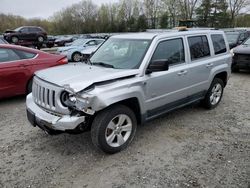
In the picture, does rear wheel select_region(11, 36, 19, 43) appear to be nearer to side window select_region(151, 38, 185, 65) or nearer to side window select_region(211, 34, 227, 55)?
side window select_region(211, 34, 227, 55)

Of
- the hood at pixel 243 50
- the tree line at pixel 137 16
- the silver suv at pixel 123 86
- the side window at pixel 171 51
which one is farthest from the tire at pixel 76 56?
the tree line at pixel 137 16

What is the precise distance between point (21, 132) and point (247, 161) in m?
3.88

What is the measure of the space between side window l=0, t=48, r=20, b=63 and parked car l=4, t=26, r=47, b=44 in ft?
68.2

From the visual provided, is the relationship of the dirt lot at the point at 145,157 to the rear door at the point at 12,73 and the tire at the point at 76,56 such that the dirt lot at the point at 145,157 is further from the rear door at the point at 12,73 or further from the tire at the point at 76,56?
the tire at the point at 76,56

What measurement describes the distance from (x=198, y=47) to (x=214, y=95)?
1345 mm

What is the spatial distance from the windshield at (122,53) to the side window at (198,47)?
3.64 ft

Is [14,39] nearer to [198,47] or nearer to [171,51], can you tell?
[198,47]

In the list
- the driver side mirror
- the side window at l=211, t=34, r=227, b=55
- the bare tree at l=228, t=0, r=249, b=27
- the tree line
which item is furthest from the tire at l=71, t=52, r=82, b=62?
the bare tree at l=228, t=0, r=249, b=27

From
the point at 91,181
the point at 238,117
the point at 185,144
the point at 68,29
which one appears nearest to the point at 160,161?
the point at 185,144

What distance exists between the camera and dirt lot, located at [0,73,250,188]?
11.3 feet

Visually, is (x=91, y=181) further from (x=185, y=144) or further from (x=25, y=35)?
(x=25, y=35)

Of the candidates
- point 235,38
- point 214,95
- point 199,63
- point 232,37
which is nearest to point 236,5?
point 232,37

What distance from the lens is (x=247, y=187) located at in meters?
3.28

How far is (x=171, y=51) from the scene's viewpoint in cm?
479
